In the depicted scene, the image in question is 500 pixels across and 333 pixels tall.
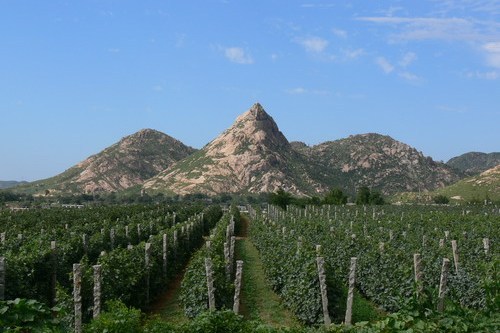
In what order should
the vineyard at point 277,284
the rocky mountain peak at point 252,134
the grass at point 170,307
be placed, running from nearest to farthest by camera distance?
1. the vineyard at point 277,284
2. the grass at point 170,307
3. the rocky mountain peak at point 252,134

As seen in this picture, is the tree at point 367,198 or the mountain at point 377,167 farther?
the mountain at point 377,167

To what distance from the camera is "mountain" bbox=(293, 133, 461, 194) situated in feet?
525

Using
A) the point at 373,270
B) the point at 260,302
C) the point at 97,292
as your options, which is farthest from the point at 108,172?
the point at 97,292

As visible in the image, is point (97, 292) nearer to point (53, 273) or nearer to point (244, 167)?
point (53, 273)

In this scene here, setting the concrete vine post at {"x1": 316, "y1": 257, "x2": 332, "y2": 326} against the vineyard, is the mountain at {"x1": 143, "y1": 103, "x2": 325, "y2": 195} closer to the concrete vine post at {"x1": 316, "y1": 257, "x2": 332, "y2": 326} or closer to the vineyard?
the vineyard

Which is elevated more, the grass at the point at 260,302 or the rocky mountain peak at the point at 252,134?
the rocky mountain peak at the point at 252,134

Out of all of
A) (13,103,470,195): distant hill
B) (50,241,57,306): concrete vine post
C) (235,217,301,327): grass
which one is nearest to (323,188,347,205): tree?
(235,217,301,327): grass

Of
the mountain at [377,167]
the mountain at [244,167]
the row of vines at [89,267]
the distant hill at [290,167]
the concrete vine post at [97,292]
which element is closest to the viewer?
the concrete vine post at [97,292]

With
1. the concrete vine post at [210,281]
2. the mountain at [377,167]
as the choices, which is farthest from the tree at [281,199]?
the mountain at [377,167]

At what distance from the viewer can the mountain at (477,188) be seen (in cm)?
11432

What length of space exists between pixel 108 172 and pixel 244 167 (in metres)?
45.2

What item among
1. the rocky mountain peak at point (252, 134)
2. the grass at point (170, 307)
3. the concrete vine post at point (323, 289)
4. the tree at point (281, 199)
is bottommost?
the grass at point (170, 307)

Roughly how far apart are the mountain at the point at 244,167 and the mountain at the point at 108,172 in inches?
478

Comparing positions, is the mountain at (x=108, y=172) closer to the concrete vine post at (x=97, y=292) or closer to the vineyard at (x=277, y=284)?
the vineyard at (x=277, y=284)
